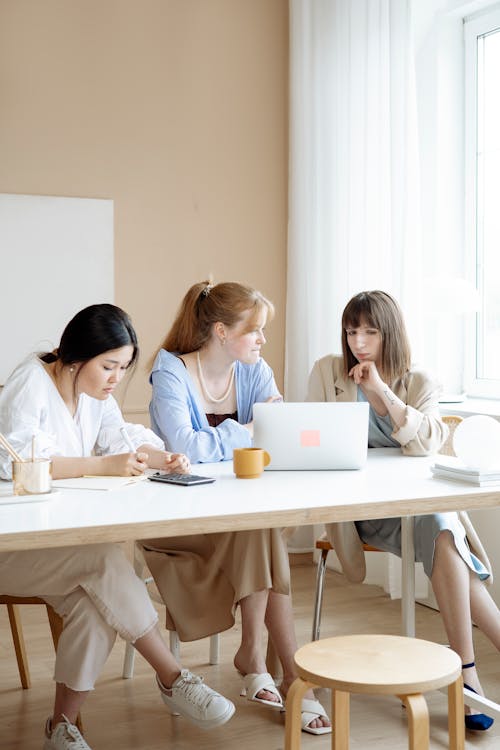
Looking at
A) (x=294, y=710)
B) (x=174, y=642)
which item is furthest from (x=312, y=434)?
(x=294, y=710)

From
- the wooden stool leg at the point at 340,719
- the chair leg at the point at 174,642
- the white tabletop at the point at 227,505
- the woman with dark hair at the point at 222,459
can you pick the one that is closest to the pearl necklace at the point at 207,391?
the woman with dark hair at the point at 222,459

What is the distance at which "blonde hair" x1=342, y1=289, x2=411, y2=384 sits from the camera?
291 cm

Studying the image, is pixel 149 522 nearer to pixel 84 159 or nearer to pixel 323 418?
pixel 323 418

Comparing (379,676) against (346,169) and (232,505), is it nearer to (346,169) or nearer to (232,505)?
(232,505)

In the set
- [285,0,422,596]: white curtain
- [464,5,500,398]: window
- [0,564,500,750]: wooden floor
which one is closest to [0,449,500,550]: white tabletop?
[0,564,500,750]: wooden floor

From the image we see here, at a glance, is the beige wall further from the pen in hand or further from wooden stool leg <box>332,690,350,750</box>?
wooden stool leg <box>332,690,350,750</box>

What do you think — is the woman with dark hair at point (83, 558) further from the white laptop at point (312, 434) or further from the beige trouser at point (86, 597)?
the white laptop at point (312, 434)

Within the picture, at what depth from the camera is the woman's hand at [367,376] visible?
285 cm

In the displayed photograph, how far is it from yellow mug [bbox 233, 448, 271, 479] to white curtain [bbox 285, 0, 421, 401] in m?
1.57

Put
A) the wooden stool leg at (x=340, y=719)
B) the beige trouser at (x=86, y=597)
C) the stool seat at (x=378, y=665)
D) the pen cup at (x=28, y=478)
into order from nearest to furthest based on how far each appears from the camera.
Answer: the stool seat at (x=378, y=665) → the wooden stool leg at (x=340, y=719) → the pen cup at (x=28, y=478) → the beige trouser at (x=86, y=597)

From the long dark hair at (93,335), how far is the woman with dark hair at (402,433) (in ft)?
2.66

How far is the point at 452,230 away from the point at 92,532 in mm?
2721

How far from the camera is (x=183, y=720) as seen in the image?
2.61m

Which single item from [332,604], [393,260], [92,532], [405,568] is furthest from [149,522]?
[393,260]
